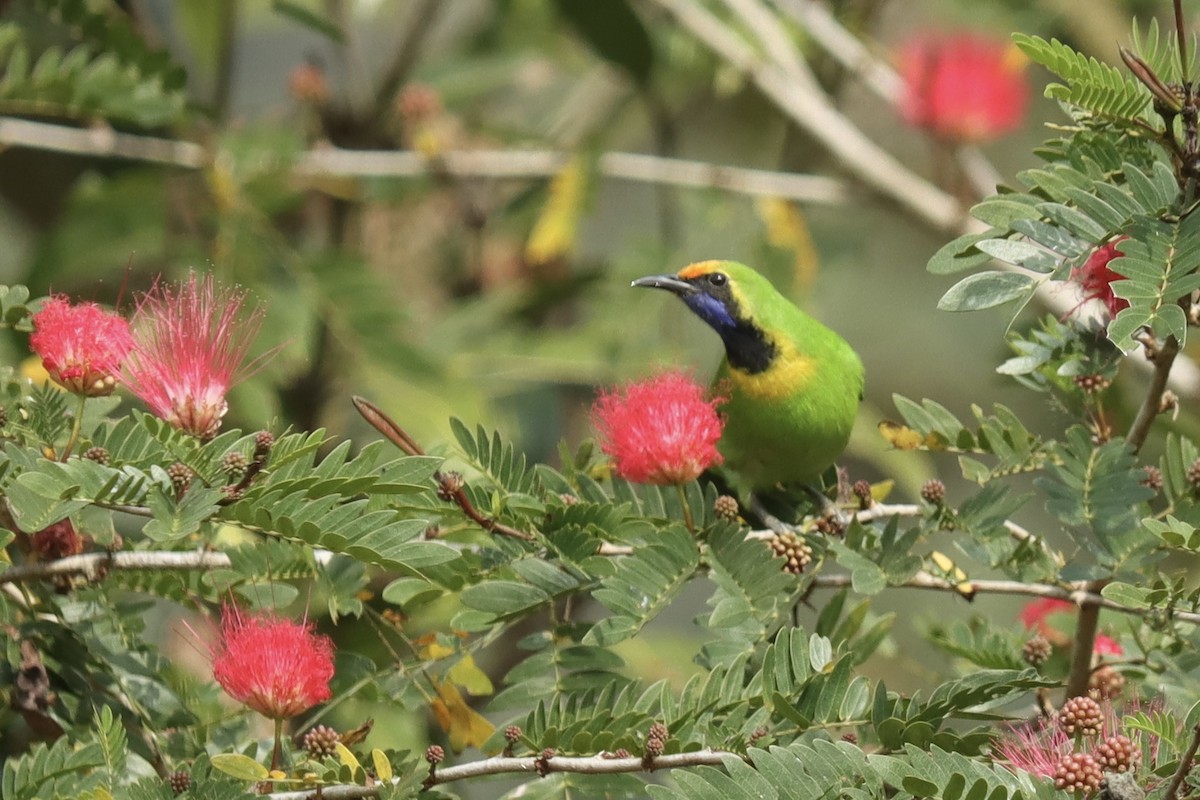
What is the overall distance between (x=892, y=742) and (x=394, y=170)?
3.52 metres

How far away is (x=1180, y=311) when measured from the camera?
173cm

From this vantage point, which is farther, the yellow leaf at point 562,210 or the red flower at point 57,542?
the yellow leaf at point 562,210

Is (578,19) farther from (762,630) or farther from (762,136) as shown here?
(762,630)

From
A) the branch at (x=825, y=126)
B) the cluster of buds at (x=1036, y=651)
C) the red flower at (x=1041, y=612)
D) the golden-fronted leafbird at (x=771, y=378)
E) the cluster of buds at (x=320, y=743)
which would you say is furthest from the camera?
the branch at (x=825, y=126)

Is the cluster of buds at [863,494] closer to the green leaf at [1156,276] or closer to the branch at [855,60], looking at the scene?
the green leaf at [1156,276]

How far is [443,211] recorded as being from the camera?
6.06 metres

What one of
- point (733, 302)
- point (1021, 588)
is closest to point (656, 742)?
point (1021, 588)

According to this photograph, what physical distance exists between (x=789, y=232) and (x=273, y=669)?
13.4 ft

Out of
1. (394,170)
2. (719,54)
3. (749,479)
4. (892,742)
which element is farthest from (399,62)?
(892,742)

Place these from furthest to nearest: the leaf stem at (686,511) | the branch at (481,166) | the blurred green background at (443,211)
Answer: the branch at (481,166)
the blurred green background at (443,211)
the leaf stem at (686,511)

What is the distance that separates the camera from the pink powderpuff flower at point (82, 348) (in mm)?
1925

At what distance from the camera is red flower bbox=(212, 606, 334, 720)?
1.84m

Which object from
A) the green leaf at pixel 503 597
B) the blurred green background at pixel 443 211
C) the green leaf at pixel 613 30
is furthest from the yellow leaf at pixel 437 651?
the green leaf at pixel 613 30

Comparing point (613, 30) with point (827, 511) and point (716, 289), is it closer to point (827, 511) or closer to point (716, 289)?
point (716, 289)
